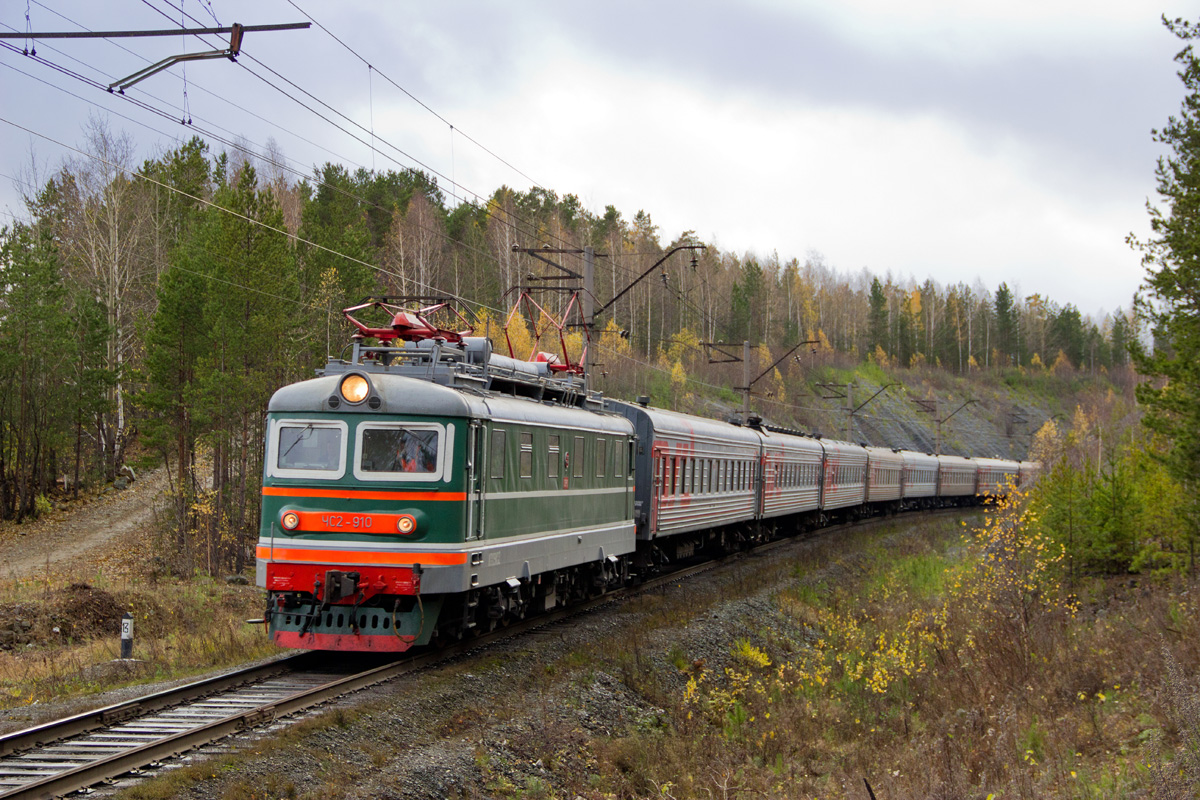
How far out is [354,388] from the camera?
433 inches

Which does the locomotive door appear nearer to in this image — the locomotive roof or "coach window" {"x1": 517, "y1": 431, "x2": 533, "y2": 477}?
the locomotive roof

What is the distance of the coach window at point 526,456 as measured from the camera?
12.6m

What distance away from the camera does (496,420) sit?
11766 mm

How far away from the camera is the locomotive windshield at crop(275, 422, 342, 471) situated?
11.0 m

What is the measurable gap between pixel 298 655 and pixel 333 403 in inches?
107

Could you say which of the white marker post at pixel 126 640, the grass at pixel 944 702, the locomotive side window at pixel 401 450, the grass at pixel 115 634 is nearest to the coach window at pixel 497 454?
the locomotive side window at pixel 401 450

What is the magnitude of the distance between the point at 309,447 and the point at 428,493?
138cm

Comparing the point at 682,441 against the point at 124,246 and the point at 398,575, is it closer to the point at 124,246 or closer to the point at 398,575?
the point at 398,575

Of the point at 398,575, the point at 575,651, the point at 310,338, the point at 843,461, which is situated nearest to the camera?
the point at 398,575

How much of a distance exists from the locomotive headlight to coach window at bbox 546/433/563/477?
10.1 ft

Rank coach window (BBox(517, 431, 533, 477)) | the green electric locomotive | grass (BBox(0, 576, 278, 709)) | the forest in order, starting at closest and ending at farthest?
the green electric locomotive < grass (BBox(0, 576, 278, 709)) < coach window (BBox(517, 431, 533, 477)) < the forest

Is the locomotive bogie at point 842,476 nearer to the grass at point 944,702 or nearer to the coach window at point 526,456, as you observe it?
the grass at point 944,702

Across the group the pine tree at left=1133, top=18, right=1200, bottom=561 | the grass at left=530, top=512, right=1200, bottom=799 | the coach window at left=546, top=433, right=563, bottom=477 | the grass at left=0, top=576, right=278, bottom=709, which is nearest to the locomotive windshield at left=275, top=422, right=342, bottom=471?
the grass at left=0, top=576, right=278, bottom=709

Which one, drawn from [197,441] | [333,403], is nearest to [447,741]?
[333,403]
